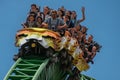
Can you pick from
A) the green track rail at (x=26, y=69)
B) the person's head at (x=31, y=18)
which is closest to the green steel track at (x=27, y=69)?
the green track rail at (x=26, y=69)

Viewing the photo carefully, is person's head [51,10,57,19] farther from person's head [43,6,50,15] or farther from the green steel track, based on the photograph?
the green steel track

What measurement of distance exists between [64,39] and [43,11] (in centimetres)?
125

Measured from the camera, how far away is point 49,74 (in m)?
17.5

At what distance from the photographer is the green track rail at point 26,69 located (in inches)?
647

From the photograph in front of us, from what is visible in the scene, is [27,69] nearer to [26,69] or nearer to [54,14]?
[26,69]

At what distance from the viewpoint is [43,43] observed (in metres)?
17.0

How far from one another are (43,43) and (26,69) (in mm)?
860

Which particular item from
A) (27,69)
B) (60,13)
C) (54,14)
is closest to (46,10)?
(60,13)

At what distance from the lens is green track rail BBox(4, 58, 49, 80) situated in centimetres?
1642

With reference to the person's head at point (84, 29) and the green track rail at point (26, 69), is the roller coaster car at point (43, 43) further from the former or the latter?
the person's head at point (84, 29)

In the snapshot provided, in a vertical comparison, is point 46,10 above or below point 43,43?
above

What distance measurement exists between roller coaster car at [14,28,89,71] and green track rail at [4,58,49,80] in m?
0.26

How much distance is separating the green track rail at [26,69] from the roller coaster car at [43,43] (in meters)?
0.26

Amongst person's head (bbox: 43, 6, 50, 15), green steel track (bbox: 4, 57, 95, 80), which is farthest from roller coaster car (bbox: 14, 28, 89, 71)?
person's head (bbox: 43, 6, 50, 15)
